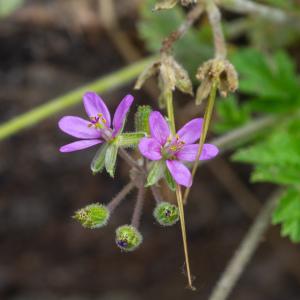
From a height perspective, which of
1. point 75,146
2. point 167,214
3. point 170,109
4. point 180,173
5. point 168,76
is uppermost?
point 168,76

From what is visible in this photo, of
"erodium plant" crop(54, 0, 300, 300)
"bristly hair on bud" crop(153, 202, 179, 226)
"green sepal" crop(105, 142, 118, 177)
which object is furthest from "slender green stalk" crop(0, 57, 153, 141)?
"bristly hair on bud" crop(153, 202, 179, 226)

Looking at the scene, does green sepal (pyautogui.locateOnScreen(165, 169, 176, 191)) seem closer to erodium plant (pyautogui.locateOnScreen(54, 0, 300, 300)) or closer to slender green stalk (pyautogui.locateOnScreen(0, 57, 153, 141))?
erodium plant (pyautogui.locateOnScreen(54, 0, 300, 300))

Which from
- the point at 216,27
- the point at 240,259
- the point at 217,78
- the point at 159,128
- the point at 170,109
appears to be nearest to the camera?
the point at 159,128

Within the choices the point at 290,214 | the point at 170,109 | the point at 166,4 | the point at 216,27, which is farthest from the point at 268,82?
the point at 170,109

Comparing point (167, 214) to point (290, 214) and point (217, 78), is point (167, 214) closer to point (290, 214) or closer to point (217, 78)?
point (217, 78)

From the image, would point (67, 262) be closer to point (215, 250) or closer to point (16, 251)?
point (16, 251)

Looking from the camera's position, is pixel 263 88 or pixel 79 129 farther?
pixel 263 88
